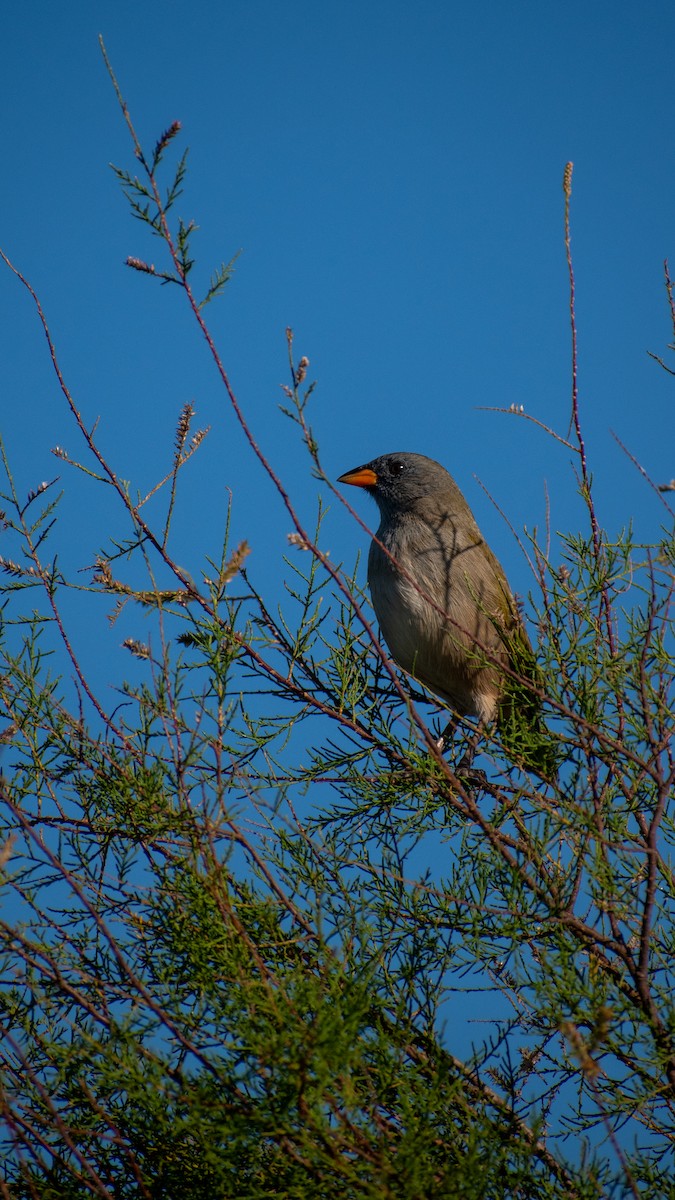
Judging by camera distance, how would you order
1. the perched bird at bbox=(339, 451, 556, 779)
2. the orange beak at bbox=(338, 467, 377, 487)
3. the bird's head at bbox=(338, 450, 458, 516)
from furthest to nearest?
the orange beak at bbox=(338, 467, 377, 487) → the bird's head at bbox=(338, 450, 458, 516) → the perched bird at bbox=(339, 451, 556, 779)

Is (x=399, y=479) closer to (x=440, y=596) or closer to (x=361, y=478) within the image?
(x=361, y=478)

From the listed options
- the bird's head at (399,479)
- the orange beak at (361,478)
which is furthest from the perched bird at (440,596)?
the orange beak at (361,478)

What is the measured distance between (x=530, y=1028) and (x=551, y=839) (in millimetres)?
487

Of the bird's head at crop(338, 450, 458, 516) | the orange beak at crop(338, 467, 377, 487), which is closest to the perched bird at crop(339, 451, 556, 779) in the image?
the bird's head at crop(338, 450, 458, 516)

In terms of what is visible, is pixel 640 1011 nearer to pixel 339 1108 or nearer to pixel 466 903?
pixel 466 903

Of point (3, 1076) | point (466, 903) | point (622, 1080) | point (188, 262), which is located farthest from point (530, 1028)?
point (188, 262)

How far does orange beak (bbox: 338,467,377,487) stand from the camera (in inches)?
194

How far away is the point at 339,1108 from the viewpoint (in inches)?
74.7

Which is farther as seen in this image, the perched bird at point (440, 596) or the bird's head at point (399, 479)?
the bird's head at point (399, 479)

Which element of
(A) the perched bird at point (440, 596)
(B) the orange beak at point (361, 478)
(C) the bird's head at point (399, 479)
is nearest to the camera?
(A) the perched bird at point (440, 596)

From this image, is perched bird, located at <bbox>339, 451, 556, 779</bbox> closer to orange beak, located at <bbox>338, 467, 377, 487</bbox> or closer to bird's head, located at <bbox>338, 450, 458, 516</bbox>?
bird's head, located at <bbox>338, 450, 458, 516</bbox>

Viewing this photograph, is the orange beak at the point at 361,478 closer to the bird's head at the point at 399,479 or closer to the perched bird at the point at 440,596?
the bird's head at the point at 399,479

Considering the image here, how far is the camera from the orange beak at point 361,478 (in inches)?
194

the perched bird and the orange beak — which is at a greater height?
the orange beak
